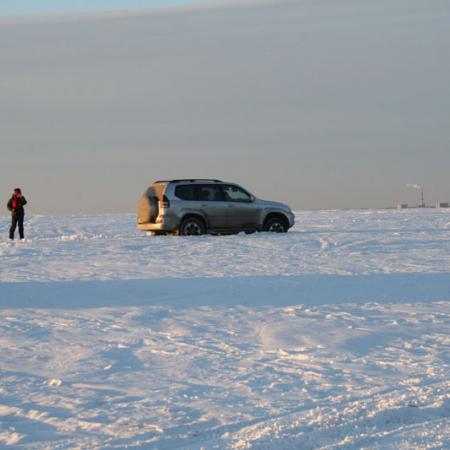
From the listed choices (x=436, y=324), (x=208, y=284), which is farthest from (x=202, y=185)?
(x=436, y=324)

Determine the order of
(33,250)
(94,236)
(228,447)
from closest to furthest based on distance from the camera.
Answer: (228,447) → (33,250) → (94,236)

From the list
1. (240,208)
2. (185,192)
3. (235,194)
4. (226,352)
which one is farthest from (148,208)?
(226,352)

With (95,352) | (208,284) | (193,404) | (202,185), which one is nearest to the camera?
(193,404)

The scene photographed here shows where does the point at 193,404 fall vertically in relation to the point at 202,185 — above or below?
below

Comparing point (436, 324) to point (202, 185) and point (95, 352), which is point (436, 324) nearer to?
point (95, 352)

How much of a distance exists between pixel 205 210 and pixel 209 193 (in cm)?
51

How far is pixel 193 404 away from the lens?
24.5ft

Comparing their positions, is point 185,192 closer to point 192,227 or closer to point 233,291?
point 192,227

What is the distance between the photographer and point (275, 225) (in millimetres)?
27484

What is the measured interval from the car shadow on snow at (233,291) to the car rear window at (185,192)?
31.8 feet

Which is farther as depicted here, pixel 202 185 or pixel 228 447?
pixel 202 185

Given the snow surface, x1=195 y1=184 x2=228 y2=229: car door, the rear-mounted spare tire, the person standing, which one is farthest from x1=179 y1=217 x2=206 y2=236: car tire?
the snow surface

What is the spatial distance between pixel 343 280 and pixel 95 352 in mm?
6657

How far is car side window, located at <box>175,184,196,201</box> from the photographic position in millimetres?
25656
